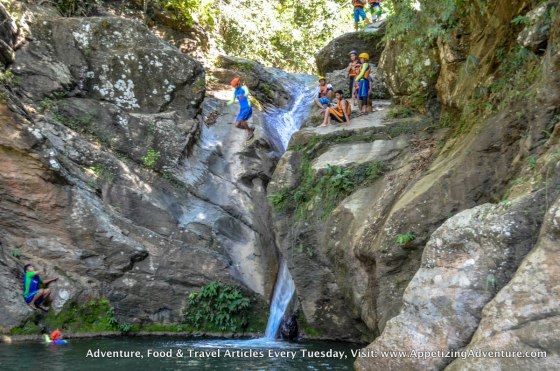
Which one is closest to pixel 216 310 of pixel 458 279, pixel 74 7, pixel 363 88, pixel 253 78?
pixel 363 88

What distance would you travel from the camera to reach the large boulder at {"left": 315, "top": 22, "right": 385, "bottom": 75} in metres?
19.5

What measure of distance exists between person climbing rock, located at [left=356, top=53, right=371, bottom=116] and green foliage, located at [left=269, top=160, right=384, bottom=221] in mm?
2960

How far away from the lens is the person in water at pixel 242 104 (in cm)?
1490

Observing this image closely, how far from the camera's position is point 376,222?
10156 mm

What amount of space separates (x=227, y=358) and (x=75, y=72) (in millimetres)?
10040

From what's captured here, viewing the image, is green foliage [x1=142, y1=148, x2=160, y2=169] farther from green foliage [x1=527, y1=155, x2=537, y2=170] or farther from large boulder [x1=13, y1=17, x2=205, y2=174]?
green foliage [x1=527, y1=155, x2=537, y2=170]

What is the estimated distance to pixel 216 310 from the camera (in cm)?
1302

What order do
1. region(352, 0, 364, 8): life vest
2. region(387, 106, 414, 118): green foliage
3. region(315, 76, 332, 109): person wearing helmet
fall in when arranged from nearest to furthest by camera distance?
region(387, 106, 414, 118): green foliage
region(315, 76, 332, 109): person wearing helmet
region(352, 0, 364, 8): life vest

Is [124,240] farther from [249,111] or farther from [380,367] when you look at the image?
[380,367]

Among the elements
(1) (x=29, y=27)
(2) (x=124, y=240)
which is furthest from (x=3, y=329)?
(1) (x=29, y=27)

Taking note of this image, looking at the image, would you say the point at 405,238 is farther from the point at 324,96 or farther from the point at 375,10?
the point at 324,96

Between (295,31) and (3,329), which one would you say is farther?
(295,31)

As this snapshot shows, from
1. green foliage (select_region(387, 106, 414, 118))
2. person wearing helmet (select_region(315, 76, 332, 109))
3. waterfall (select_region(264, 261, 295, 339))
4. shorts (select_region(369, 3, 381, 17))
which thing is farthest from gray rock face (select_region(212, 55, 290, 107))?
waterfall (select_region(264, 261, 295, 339))

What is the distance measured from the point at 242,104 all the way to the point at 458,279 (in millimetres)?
9850
